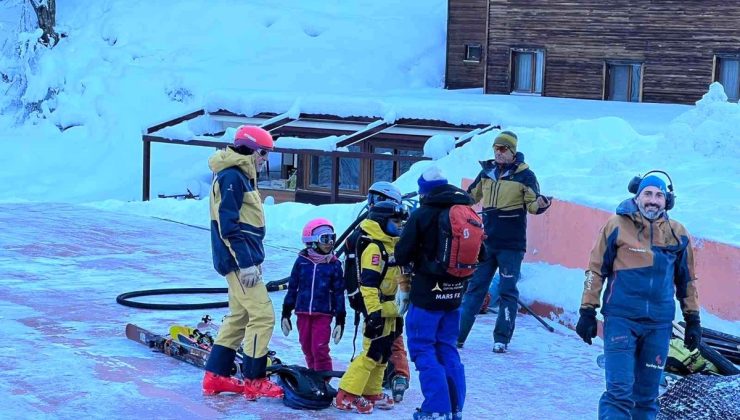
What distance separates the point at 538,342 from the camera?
33.9 feet

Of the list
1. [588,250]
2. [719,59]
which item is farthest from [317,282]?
[719,59]

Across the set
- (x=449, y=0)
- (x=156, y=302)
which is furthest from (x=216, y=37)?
(x=156, y=302)

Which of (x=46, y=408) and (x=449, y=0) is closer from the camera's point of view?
(x=46, y=408)

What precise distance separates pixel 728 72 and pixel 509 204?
19.6 meters

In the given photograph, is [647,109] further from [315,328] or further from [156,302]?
[315,328]

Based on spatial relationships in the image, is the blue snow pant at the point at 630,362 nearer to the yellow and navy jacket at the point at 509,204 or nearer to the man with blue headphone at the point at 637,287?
the man with blue headphone at the point at 637,287

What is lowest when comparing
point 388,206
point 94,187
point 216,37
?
point 94,187

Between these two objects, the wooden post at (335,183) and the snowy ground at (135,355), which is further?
the wooden post at (335,183)

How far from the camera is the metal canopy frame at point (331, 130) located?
23250 mm

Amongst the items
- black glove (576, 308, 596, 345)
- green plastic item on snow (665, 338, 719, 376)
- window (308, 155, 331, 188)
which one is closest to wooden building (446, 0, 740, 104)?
window (308, 155, 331, 188)

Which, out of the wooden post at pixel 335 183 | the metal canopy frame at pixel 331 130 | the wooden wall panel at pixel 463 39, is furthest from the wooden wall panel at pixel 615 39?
the wooden post at pixel 335 183

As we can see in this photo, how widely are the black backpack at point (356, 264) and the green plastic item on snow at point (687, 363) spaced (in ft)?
7.41

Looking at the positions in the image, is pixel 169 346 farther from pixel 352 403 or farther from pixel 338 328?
pixel 352 403

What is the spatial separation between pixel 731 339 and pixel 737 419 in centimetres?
174
